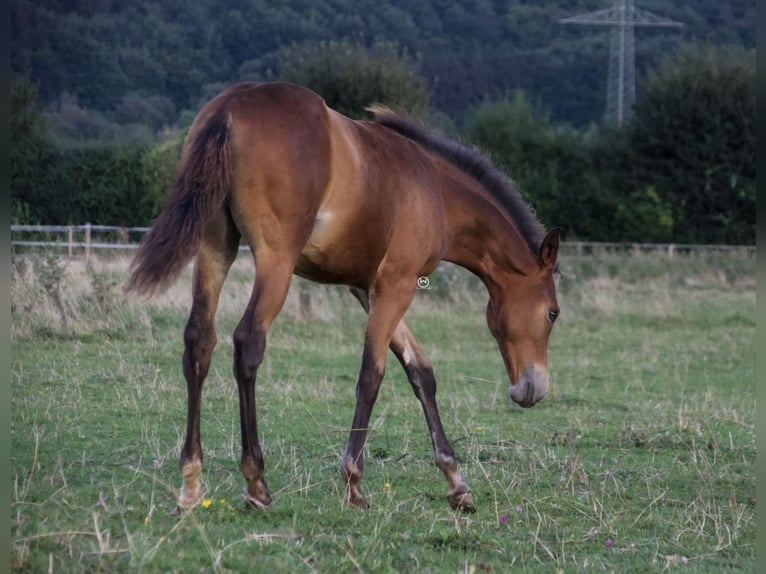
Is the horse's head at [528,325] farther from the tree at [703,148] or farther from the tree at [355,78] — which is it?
the tree at [703,148]

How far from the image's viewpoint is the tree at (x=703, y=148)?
115ft

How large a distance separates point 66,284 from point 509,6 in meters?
57.1

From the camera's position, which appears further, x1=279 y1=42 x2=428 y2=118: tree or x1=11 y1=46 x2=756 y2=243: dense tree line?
x1=11 y1=46 x2=756 y2=243: dense tree line

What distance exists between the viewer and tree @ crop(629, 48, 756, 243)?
115 ft

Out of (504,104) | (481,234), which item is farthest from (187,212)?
(504,104)

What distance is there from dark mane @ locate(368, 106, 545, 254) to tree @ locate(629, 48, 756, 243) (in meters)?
29.0

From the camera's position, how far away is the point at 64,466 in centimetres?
633

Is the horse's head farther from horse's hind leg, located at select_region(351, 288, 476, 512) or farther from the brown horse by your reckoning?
horse's hind leg, located at select_region(351, 288, 476, 512)

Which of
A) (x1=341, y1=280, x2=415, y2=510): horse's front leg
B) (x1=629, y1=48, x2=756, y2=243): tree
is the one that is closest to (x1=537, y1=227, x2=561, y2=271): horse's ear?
(x1=341, y1=280, x2=415, y2=510): horse's front leg

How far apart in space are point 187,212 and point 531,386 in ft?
9.26

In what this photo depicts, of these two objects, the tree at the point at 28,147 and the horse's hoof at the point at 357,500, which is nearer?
the horse's hoof at the point at 357,500

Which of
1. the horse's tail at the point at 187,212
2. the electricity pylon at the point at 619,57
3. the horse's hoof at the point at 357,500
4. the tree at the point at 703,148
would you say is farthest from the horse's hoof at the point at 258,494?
the electricity pylon at the point at 619,57

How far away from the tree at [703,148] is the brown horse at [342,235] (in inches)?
1148

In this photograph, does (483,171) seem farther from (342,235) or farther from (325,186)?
(325,186)
